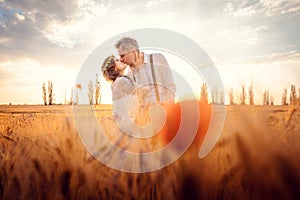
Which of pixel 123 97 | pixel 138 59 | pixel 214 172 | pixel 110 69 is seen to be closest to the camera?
pixel 214 172

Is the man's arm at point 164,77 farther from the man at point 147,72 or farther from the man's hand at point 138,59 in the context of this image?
the man's hand at point 138,59

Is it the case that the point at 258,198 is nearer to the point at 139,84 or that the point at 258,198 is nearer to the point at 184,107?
the point at 184,107

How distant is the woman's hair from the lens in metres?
3.47

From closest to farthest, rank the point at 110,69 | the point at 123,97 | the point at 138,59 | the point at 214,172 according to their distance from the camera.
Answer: the point at 214,172, the point at 123,97, the point at 138,59, the point at 110,69

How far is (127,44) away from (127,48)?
4 centimetres

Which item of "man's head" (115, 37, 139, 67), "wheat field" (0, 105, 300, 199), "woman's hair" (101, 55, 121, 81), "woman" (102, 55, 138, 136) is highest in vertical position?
"man's head" (115, 37, 139, 67)

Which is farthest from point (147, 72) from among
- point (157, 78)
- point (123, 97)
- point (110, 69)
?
point (110, 69)

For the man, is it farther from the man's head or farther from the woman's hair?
the woman's hair

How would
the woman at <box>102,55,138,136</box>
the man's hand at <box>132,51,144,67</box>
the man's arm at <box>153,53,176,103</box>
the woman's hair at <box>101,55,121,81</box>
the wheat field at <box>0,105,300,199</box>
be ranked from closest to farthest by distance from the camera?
the wheat field at <box>0,105,300,199</box>
the woman at <box>102,55,138,136</box>
the man's arm at <box>153,53,176,103</box>
the man's hand at <box>132,51,144,67</box>
the woman's hair at <box>101,55,121,81</box>

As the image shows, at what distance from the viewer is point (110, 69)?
11.5ft

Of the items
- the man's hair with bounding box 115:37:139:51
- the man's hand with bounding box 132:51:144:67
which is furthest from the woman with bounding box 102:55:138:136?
the man's hair with bounding box 115:37:139:51

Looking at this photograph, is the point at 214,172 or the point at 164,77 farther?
the point at 164,77

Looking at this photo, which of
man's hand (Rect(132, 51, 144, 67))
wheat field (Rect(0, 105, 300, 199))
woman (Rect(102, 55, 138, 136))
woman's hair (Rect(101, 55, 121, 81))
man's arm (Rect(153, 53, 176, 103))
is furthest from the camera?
woman's hair (Rect(101, 55, 121, 81))

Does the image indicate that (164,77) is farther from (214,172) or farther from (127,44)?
(214,172)
